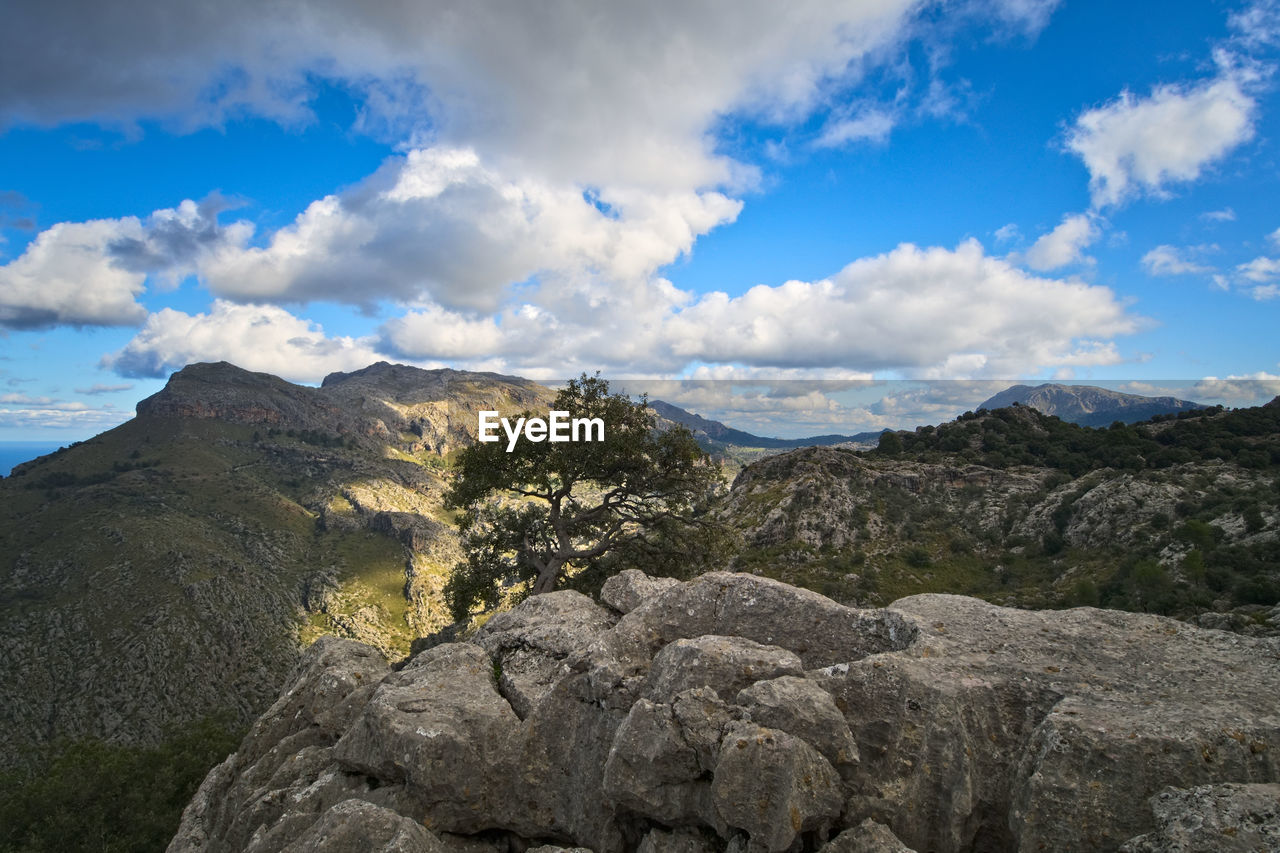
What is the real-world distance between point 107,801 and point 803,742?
48638 millimetres

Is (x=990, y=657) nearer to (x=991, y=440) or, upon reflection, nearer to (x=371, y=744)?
(x=371, y=744)

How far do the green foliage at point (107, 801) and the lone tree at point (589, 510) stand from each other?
853 inches

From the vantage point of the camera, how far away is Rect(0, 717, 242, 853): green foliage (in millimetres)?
32469

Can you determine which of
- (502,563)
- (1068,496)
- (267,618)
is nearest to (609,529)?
(502,563)

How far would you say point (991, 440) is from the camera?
92.6 meters

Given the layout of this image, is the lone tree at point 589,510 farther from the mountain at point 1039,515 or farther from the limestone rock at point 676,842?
the mountain at point 1039,515

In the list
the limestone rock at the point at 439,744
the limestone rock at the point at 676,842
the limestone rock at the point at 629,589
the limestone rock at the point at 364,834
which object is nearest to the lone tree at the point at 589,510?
the limestone rock at the point at 629,589

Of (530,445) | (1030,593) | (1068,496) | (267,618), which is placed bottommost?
(267,618)

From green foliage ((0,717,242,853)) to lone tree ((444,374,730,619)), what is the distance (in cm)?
2166

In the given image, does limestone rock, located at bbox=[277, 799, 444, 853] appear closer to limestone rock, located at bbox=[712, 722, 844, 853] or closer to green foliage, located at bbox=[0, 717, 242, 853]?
limestone rock, located at bbox=[712, 722, 844, 853]

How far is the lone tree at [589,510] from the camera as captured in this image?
101 ft

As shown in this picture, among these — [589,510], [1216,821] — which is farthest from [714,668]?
[589,510]

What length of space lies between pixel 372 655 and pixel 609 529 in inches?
614

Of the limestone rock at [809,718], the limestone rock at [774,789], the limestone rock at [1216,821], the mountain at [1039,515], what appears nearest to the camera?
the limestone rock at [1216,821]
